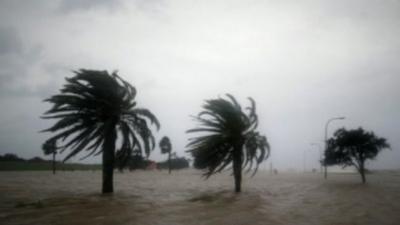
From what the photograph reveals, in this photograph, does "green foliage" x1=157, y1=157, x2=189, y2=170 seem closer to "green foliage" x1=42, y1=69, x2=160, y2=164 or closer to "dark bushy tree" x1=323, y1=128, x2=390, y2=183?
"dark bushy tree" x1=323, y1=128, x2=390, y2=183

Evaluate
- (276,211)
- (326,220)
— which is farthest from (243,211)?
(326,220)

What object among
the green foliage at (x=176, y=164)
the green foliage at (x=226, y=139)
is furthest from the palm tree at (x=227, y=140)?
the green foliage at (x=176, y=164)

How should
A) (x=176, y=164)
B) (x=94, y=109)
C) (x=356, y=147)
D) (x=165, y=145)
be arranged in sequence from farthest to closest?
1. (x=176, y=164)
2. (x=165, y=145)
3. (x=356, y=147)
4. (x=94, y=109)

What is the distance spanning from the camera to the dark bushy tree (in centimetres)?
4222

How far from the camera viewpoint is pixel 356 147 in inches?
1677

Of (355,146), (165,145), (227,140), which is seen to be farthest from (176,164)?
(227,140)

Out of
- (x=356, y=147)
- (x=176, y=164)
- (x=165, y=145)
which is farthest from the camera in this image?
(x=176, y=164)

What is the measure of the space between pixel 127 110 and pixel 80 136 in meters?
3.03

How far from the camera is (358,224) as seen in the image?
10.5m

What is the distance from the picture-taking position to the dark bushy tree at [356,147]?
42219mm

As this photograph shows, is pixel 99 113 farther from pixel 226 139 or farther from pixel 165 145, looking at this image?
pixel 165 145

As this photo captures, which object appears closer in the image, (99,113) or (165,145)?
(99,113)

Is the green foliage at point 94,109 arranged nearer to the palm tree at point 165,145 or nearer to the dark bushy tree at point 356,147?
the dark bushy tree at point 356,147

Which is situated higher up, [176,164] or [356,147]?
[356,147]
